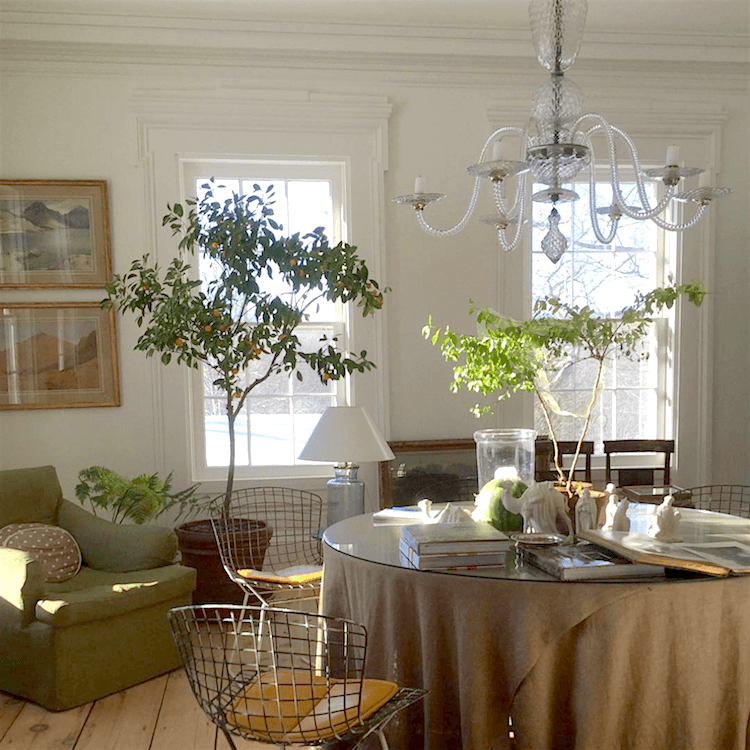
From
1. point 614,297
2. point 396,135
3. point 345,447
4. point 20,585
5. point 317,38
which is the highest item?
point 317,38

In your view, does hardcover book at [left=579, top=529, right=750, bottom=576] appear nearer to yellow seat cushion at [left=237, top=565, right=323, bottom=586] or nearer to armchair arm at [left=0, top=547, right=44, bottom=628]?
yellow seat cushion at [left=237, top=565, right=323, bottom=586]

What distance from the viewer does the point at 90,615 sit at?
3.54 meters

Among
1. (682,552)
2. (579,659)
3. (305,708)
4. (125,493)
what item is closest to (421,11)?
(125,493)

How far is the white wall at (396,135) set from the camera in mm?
4969

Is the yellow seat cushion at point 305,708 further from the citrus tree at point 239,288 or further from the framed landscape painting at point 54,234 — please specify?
the framed landscape painting at point 54,234

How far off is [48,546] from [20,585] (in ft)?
1.62

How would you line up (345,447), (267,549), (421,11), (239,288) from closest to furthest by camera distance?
(345,447), (239,288), (267,549), (421,11)

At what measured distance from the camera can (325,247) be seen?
445 centimetres

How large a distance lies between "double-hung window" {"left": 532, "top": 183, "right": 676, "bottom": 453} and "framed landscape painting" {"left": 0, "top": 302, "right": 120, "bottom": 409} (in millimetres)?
2723

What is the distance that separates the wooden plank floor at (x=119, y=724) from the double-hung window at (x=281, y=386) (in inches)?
73.8

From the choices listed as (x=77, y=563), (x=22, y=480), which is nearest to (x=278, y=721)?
(x=77, y=563)

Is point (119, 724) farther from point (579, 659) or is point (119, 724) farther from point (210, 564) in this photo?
point (579, 659)

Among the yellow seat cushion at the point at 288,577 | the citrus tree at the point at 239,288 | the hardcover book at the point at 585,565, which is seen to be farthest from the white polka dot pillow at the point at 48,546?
the hardcover book at the point at 585,565

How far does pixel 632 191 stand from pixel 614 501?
3373 mm
